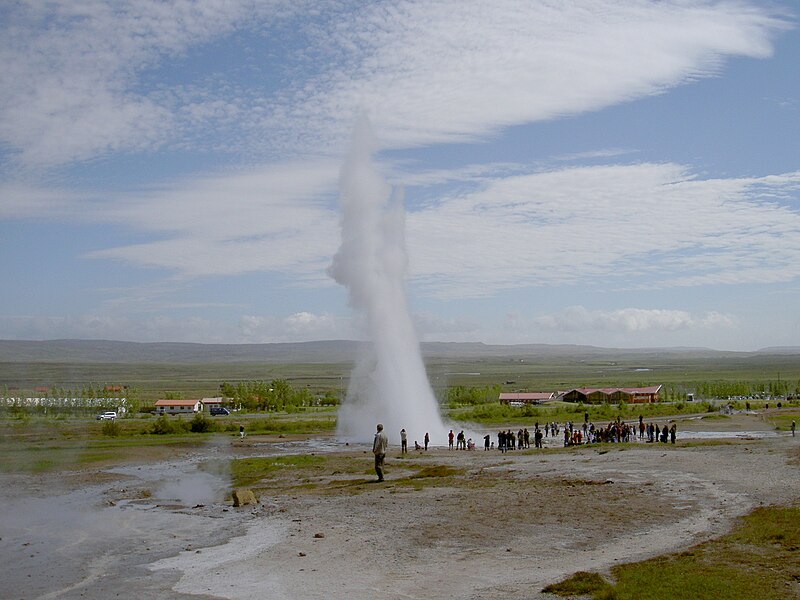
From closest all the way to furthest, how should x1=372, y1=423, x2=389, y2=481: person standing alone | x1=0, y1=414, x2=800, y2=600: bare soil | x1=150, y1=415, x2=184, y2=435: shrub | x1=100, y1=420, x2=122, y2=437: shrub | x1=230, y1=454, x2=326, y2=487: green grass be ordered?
x1=0, y1=414, x2=800, y2=600: bare soil < x1=372, y1=423, x2=389, y2=481: person standing alone < x1=230, y1=454, x2=326, y2=487: green grass < x1=100, y1=420, x2=122, y2=437: shrub < x1=150, y1=415, x2=184, y2=435: shrub

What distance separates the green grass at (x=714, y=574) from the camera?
12.2 meters

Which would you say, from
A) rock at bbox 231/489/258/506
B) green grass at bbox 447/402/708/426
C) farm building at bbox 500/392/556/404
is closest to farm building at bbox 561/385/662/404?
farm building at bbox 500/392/556/404

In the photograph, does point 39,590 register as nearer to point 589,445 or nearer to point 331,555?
point 331,555

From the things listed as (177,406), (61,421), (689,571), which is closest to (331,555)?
(689,571)

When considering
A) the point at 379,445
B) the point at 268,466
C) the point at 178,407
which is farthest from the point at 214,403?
the point at 379,445

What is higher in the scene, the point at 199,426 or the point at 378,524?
the point at 378,524

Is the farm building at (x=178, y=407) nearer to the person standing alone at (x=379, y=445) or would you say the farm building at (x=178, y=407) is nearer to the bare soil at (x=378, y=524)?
the bare soil at (x=378, y=524)

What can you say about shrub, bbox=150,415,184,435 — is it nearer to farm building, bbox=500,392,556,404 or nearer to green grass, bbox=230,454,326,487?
green grass, bbox=230,454,326,487

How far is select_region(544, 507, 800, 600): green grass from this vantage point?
12242 millimetres

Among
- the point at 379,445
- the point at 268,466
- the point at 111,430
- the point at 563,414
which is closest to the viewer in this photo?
the point at 379,445

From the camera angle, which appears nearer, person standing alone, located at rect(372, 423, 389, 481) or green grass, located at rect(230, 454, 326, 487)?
person standing alone, located at rect(372, 423, 389, 481)

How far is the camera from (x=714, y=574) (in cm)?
1321

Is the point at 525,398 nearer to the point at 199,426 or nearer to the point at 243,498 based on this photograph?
the point at 199,426

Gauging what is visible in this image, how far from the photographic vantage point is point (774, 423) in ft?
184
